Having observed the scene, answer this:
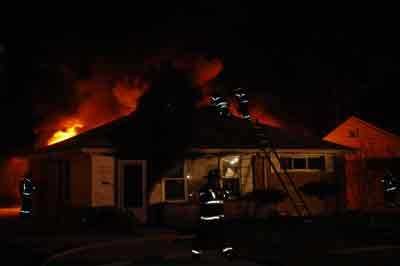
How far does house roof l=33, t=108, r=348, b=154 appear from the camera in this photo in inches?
744

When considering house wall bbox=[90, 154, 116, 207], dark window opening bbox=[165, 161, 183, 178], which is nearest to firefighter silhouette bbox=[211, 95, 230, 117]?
dark window opening bbox=[165, 161, 183, 178]

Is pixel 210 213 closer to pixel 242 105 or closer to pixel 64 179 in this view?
pixel 64 179

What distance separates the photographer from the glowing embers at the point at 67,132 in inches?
1110

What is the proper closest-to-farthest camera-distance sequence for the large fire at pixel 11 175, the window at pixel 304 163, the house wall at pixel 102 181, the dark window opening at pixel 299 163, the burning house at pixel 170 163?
1. the house wall at pixel 102 181
2. the burning house at pixel 170 163
3. the window at pixel 304 163
4. the dark window opening at pixel 299 163
5. the large fire at pixel 11 175

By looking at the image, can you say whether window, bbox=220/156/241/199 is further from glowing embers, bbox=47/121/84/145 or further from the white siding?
glowing embers, bbox=47/121/84/145

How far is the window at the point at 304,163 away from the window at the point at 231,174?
1686 millimetres

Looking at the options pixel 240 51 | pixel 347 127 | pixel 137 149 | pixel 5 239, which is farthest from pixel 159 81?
pixel 240 51

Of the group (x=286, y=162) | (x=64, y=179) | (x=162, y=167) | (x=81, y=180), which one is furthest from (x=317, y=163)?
(x=64, y=179)

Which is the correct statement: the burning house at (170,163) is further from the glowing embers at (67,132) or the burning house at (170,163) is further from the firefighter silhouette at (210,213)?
the firefighter silhouette at (210,213)

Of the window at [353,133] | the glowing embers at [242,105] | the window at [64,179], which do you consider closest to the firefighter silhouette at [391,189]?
the window at [353,133]

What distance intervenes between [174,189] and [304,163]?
481cm

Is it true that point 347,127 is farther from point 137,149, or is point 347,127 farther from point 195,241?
point 195,241

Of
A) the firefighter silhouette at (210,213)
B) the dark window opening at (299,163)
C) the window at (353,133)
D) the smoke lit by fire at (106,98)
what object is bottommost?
the firefighter silhouette at (210,213)

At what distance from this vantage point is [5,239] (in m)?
15.7
